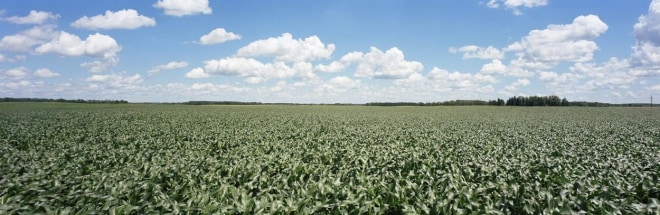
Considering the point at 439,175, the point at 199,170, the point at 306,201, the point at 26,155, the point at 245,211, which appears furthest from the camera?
the point at 26,155

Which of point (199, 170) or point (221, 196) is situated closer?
point (221, 196)

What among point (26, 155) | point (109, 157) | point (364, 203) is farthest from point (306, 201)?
point (26, 155)

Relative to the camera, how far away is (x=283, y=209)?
19.4 ft

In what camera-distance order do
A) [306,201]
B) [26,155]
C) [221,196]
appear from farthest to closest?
1. [26,155]
2. [221,196]
3. [306,201]

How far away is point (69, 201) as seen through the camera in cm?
638

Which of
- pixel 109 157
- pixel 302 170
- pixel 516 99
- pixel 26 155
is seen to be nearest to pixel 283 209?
pixel 302 170

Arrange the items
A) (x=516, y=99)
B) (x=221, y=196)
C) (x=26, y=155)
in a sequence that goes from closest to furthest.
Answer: (x=221, y=196) → (x=26, y=155) → (x=516, y=99)

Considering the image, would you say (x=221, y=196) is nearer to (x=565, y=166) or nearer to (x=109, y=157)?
(x=109, y=157)

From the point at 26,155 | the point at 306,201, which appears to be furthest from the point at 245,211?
the point at 26,155

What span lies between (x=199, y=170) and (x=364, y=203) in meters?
5.40

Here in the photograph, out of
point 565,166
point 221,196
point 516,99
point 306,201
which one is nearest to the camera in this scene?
point 306,201

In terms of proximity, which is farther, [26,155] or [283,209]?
[26,155]

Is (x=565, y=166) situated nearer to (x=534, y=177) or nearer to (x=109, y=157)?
(x=534, y=177)

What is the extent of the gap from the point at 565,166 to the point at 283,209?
8.71 metres
